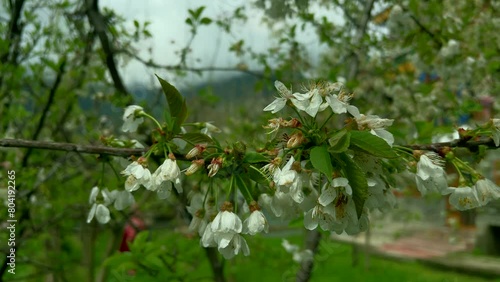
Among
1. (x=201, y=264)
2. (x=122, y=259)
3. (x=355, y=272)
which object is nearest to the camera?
(x=122, y=259)

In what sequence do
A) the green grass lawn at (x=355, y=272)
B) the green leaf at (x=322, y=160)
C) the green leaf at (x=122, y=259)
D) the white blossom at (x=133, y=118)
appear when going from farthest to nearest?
the green grass lawn at (x=355, y=272) < the green leaf at (x=122, y=259) < the white blossom at (x=133, y=118) < the green leaf at (x=322, y=160)

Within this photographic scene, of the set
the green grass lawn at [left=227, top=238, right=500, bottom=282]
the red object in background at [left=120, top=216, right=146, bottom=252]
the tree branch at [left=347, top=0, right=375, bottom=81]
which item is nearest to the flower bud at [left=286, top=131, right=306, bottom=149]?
the red object in background at [left=120, top=216, right=146, bottom=252]

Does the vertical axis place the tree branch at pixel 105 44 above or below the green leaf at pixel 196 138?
below

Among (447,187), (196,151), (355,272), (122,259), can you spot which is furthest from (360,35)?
(355,272)

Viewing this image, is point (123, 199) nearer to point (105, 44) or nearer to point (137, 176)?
point (137, 176)

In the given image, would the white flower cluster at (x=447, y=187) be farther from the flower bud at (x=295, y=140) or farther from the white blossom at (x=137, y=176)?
the white blossom at (x=137, y=176)

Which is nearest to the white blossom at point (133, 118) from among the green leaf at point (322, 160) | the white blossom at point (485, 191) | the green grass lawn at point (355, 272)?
the green leaf at point (322, 160)
